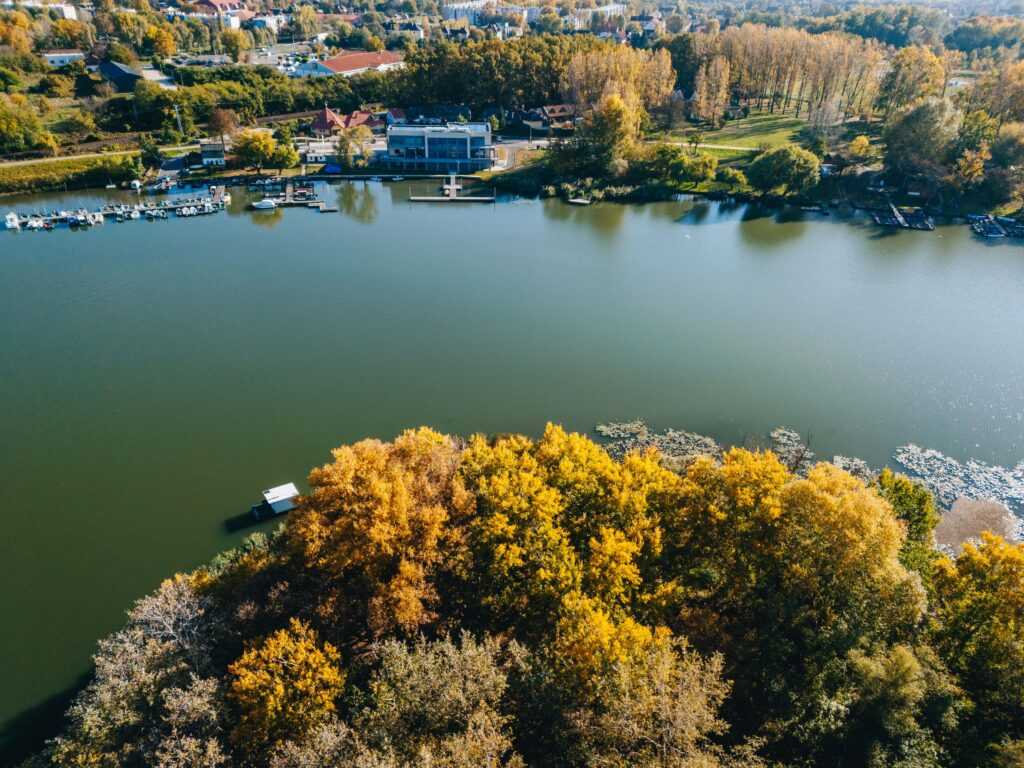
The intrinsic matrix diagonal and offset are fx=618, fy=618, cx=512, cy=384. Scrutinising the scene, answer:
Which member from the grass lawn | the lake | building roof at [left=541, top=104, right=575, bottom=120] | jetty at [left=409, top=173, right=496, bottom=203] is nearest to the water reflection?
the lake

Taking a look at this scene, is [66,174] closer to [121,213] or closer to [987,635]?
[121,213]

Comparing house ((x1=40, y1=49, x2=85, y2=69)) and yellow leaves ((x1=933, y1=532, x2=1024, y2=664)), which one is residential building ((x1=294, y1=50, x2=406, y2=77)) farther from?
yellow leaves ((x1=933, y1=532, x2=1024, y2=664))

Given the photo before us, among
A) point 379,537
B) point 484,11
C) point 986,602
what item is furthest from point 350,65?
point 986,602

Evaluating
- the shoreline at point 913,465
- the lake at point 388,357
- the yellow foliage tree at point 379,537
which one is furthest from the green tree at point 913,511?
the yellow foliage tree at point 379,537

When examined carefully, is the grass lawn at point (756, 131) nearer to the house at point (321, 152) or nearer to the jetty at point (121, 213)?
the house at point (321, 152)

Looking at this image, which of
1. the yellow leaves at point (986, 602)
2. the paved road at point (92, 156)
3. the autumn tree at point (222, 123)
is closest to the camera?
the yellow leaves at point (986, 602)

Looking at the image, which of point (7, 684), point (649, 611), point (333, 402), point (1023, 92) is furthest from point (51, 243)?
point (1023, 92)

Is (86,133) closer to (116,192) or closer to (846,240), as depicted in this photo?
(116,192)
